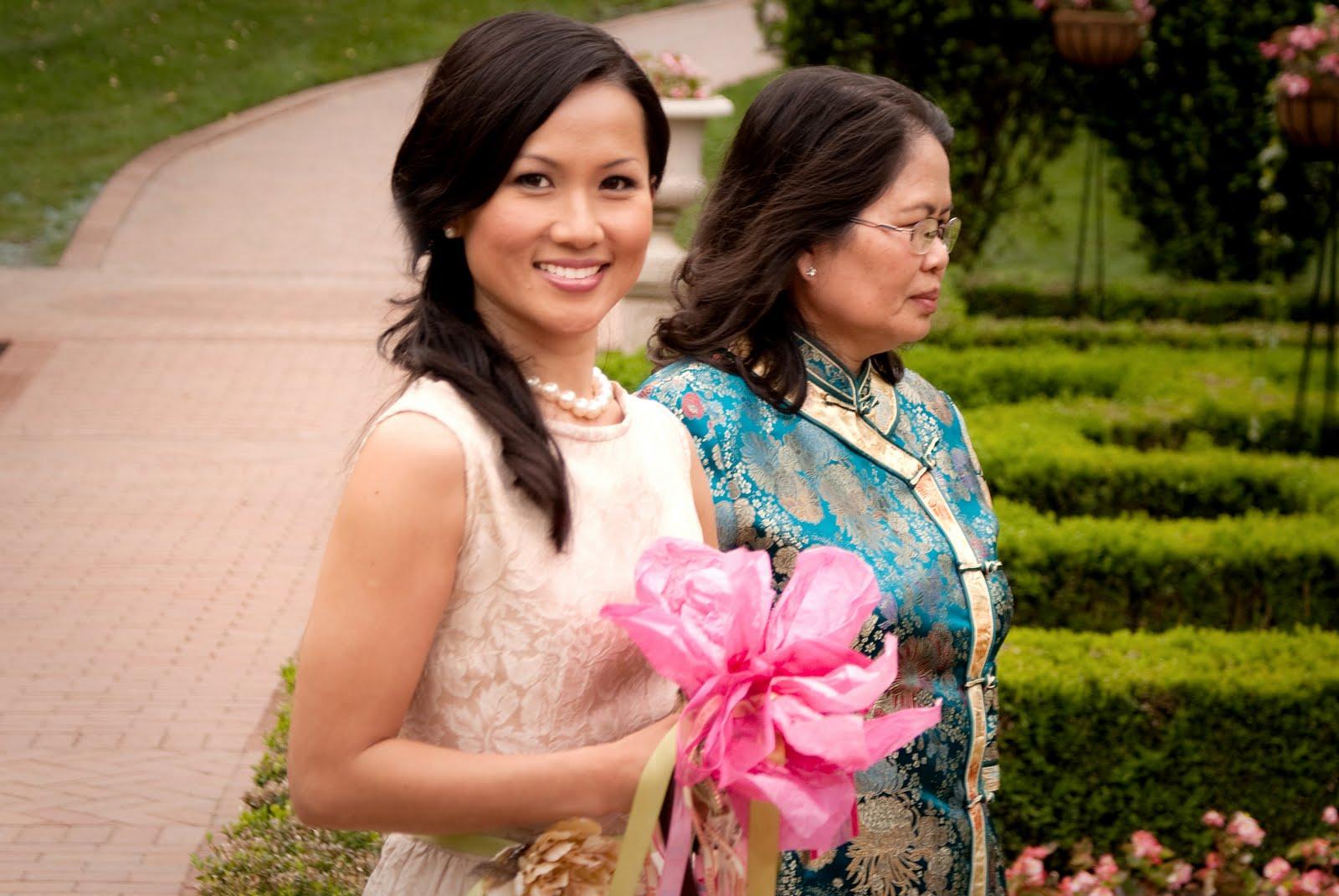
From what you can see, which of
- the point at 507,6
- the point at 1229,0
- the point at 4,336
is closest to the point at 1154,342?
the point at 1229,0

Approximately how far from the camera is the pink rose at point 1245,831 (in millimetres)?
4086

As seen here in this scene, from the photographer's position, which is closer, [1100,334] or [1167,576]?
[1167,576]

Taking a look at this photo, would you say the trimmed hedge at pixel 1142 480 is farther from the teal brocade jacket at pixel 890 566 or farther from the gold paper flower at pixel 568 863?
the gold paper flower at pixel 568 863

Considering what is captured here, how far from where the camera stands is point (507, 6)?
2439 centimetres

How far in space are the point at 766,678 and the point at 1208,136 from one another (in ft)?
40.4

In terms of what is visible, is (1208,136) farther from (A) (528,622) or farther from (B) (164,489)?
(A) (528,622)

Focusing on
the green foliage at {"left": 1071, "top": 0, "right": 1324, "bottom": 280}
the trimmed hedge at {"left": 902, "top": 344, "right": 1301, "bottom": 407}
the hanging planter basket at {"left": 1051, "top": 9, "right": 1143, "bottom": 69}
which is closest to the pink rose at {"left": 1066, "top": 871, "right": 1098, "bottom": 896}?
the trimmed hedge at {"left": 902, "top": 344, "right": 1301, "bottom": 407}

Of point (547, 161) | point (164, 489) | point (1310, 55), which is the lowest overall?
point (164, 489)

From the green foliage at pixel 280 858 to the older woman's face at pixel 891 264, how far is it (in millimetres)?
1763

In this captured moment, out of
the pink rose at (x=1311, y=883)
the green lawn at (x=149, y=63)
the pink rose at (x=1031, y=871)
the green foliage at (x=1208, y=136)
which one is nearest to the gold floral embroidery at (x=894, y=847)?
the pink rose at (x=1031, y=871)

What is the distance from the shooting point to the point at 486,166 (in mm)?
1653

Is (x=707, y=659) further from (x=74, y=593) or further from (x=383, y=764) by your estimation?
(x=74, y=593)

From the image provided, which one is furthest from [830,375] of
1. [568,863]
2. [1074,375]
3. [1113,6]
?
[1113,6]

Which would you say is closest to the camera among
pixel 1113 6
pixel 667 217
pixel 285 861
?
pixel 285 861
